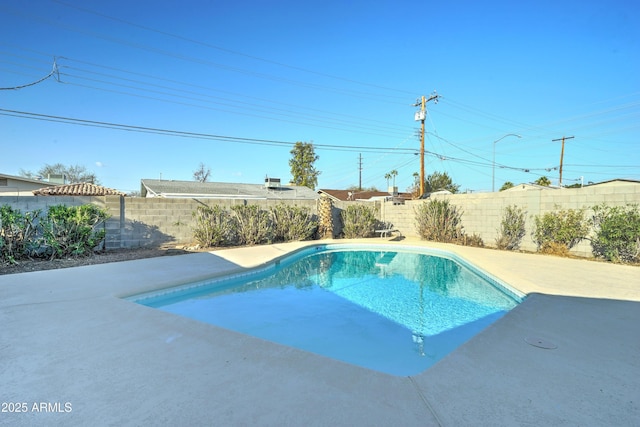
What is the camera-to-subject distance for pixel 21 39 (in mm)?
9852

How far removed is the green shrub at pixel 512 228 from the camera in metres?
10.1

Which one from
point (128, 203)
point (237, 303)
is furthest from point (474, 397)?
point (128, 203)

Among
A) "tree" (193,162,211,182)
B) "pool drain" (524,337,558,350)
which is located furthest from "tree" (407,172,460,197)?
"pool drain" (524,337,558,350)

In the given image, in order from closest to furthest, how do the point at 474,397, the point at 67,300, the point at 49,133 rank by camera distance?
the point at 474,397 → the point at 67,300 → the point at 49,133

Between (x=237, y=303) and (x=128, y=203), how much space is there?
6187mm

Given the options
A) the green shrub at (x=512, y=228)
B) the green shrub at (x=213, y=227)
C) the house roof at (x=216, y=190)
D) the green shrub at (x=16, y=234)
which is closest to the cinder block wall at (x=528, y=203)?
the green shrub at (x=512, y=228)

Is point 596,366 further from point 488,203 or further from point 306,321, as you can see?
point 488,203

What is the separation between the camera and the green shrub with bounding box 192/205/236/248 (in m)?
10.2

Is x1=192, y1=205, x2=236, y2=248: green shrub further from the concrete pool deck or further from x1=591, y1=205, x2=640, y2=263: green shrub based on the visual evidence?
x1=591, y1=205, x2=640, y2=263: green shrub

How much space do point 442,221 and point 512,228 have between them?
8.51 feet

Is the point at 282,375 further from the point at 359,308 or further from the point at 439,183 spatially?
the point at 439,183

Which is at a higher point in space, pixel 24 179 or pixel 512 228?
pixel 24 179

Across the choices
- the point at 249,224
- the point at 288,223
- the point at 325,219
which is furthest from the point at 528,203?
the point at 249,224

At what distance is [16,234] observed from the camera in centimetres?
708
